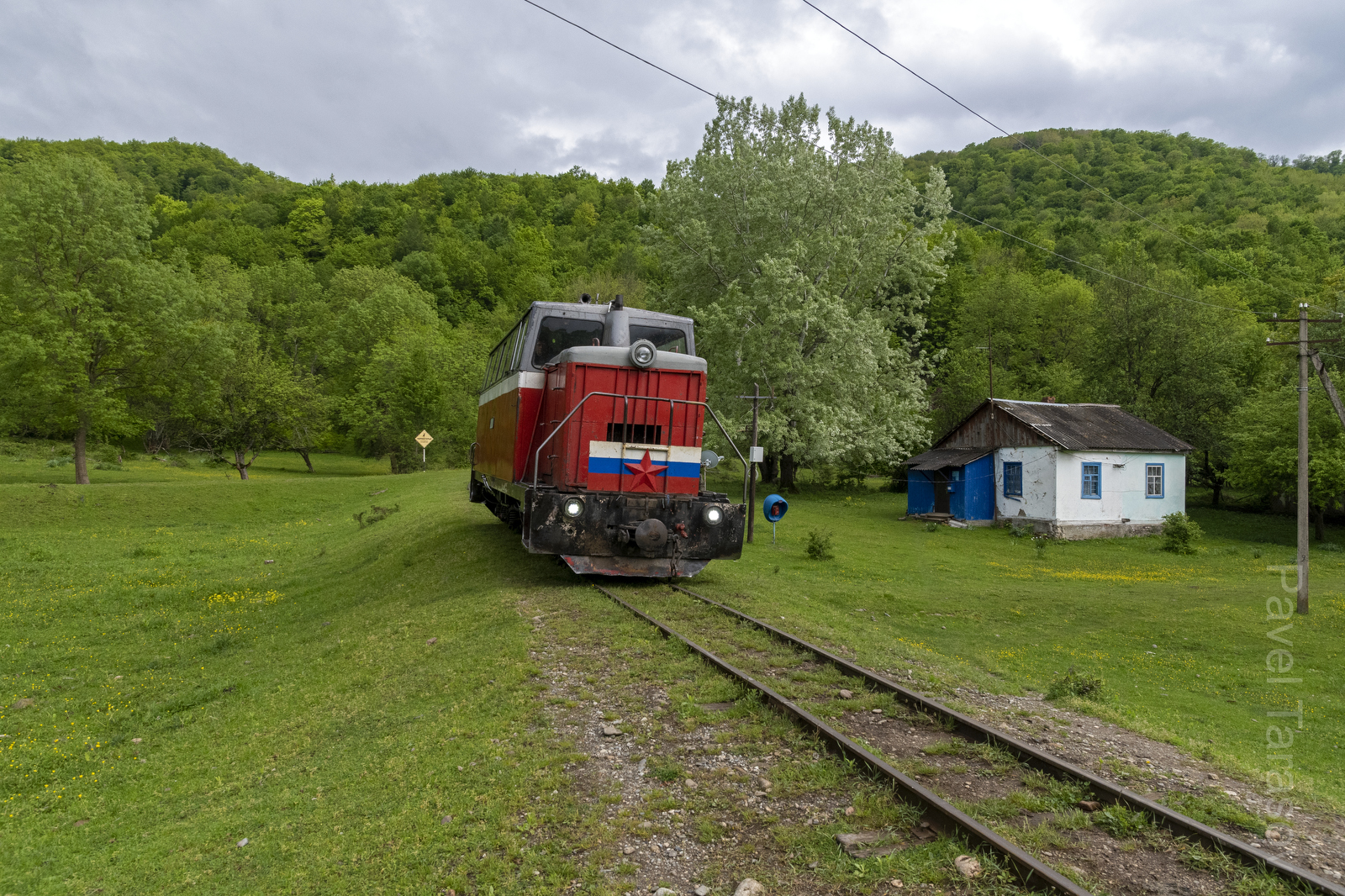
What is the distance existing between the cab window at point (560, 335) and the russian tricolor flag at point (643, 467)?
91.8 inches

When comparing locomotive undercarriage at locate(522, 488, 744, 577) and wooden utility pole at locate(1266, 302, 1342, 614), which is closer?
locomotive undercarriage at locate(522, 488, 744, 577)

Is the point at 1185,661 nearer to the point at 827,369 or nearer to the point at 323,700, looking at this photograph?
the point at 323,700

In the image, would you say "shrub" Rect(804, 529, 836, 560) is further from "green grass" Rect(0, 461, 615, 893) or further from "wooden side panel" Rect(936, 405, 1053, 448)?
"wooden side panel" Rect(936, 405, 1053, 448)

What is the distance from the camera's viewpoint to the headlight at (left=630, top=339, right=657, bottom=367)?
11.9m

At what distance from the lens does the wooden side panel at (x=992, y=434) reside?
1200 inches

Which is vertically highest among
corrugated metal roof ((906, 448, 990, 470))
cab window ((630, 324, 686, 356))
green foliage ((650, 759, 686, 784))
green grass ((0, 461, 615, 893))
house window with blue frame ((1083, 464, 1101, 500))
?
cab window ((630, 324, 686, 356))

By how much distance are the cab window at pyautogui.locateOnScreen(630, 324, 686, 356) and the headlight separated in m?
1.50

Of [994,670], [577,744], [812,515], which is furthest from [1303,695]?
[812,515]

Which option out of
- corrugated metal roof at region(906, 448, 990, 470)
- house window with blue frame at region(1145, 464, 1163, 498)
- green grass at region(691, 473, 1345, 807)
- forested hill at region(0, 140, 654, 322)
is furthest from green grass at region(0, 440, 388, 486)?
house window with blue frame at region(1145, 464, 1163, 498)

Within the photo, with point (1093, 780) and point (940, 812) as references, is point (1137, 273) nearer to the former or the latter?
point (1093, 780)

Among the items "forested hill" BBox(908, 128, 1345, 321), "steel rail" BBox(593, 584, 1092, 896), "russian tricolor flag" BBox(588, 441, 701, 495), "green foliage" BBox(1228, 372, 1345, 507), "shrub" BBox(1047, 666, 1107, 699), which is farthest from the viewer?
"forested hill" BBox(908, 128, 1345, 321)

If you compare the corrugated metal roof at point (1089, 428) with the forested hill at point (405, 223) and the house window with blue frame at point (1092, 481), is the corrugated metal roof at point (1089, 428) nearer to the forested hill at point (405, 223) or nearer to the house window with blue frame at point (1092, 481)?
the house window with blue frame at point (1092, 481)

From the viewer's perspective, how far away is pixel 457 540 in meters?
17.6

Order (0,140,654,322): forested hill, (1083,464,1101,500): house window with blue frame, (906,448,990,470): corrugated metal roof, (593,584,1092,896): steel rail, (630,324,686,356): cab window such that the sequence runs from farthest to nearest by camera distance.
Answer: (0,140,654,322): forested hill < (906,448,990,470): corrugated metal roof < (1083,464,1101,500): house window with blue frame < (630,324,686,356): cab window < (593,584,1092,896): steel rail
